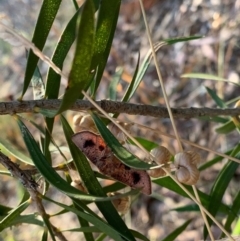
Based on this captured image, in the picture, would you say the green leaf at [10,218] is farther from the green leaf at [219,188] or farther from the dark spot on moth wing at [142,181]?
the green leaf at [219,188]

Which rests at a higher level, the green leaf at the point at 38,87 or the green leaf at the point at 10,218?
the green leaf at the point at 38,87

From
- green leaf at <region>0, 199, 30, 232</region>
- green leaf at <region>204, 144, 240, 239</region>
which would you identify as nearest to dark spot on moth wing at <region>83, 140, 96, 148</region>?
green leaf at <region>0, 199, 30, 232</region>

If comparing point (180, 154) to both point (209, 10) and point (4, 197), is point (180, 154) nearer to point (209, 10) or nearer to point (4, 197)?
point (209, 10)

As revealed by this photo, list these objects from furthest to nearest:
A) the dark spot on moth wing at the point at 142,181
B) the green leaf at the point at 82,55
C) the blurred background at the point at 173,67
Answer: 1. the blurred background at the point at 173,67
2. the dark spot on moth wing at the point at 142,181
3. the green leaf at the point at 82,55

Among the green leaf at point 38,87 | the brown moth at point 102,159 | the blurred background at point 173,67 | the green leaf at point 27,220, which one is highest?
the blurred background at point 173,67

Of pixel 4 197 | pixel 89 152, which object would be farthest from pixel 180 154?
pixel 4 197

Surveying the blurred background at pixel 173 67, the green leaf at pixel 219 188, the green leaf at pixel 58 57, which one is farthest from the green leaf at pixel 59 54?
the blurred background at pixel 173 67
